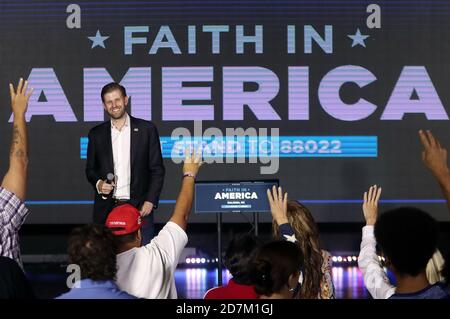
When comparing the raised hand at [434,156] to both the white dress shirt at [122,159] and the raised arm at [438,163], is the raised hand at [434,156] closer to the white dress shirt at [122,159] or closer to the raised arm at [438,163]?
the raised arm at [438,163]

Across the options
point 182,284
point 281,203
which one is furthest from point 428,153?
point 182,284

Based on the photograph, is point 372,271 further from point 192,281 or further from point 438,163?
point 192,281

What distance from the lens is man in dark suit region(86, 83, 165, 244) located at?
574cm

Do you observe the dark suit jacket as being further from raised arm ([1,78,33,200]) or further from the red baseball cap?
the red baseball cap

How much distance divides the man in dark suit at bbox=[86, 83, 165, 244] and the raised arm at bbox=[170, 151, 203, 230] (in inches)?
80.6

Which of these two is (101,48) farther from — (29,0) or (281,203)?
(281,203)

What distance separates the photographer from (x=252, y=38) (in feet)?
26.8

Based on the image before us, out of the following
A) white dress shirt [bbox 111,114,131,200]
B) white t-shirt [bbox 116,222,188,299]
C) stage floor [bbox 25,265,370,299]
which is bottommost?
stage floor [bbox 25,265,370,299]

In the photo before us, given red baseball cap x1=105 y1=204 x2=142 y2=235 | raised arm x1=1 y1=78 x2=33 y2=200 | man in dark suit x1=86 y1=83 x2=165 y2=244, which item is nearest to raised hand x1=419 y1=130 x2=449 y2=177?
red baseball cap x1=105 y1=204 x2=142 y2=235

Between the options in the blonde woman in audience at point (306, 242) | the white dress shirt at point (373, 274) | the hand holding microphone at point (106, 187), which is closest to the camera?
the white dress shirt at point (373, 274)

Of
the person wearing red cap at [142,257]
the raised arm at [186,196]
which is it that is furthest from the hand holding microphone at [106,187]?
the person wearing red cap at [142,257]

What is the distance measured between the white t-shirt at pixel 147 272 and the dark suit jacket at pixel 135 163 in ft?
8.26

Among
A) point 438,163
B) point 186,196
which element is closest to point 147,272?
point 186,196

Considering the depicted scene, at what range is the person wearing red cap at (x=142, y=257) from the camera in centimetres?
311
